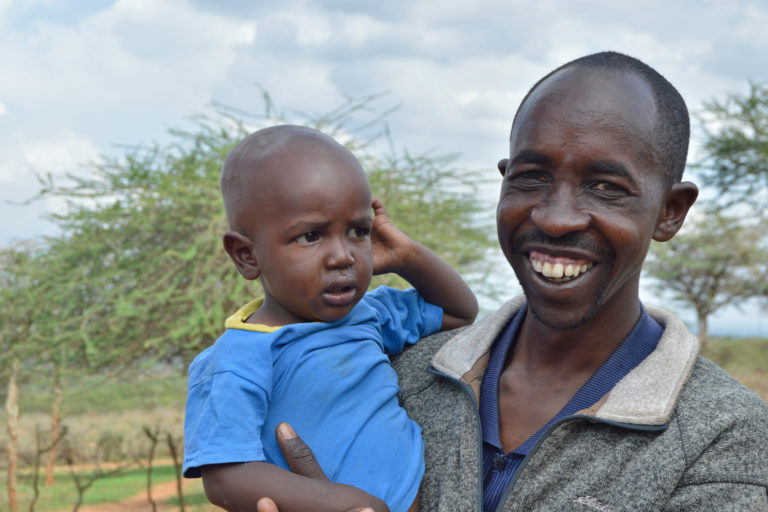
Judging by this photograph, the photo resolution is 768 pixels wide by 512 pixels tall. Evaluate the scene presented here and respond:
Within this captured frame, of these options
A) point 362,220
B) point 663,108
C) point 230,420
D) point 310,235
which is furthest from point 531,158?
point 230,420

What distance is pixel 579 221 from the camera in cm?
165

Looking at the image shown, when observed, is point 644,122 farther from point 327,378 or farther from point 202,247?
point 202,247

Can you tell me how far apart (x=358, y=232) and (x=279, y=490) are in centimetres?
68

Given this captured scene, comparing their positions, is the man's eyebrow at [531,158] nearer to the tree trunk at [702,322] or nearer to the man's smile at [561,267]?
the man's smile at [561,267]

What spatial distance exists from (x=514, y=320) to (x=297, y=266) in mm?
650

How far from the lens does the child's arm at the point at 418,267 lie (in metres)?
2.23

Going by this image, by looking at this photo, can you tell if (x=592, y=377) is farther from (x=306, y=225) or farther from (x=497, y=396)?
(x=306, y=225)

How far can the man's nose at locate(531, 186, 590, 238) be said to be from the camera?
1.65 m

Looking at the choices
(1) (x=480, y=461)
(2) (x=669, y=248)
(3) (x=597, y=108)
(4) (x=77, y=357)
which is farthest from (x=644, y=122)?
(2) (x=669, y=248)

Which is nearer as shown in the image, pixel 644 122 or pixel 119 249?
pixel 644 122

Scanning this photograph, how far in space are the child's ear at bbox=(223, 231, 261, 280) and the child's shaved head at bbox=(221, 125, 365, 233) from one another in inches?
0.9

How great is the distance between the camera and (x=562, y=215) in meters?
1.66

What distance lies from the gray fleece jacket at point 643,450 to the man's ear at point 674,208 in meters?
0.25

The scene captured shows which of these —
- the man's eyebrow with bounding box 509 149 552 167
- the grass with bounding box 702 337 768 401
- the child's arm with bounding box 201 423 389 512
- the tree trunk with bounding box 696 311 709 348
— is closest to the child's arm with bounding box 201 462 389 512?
the child's arm with bounding box 201 423 389 512
